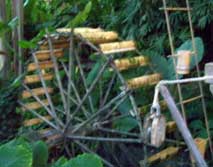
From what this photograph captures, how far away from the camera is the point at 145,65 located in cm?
344

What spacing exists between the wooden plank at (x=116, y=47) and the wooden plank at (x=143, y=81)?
23 cm

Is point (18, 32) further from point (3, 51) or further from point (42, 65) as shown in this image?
point (42, 65)

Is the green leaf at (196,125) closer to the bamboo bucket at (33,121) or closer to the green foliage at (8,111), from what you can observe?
the bamboo bucket at (33,121)

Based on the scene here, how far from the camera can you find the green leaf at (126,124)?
340 cm

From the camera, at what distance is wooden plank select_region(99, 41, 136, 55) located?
3.20m

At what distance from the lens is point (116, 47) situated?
10.7 feet

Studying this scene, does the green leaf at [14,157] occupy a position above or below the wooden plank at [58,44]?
below

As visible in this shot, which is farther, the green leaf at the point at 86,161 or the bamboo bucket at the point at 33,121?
the bamboo bucket at the point at 33,121

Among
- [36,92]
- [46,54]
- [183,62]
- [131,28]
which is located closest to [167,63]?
[183,62]

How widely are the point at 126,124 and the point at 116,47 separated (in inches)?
21.9

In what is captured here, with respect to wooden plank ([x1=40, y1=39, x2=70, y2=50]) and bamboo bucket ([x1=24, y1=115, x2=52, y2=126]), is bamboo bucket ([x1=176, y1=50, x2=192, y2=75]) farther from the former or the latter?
bamboo bucket ([x1=24, y1=115, x2=52, y2=126])

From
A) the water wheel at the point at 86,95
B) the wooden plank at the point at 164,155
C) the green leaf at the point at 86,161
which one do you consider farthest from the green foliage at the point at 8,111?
the green leaf at the point at 86,161

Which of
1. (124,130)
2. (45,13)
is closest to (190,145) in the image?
(124,130)

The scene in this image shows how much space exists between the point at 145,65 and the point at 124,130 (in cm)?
48
